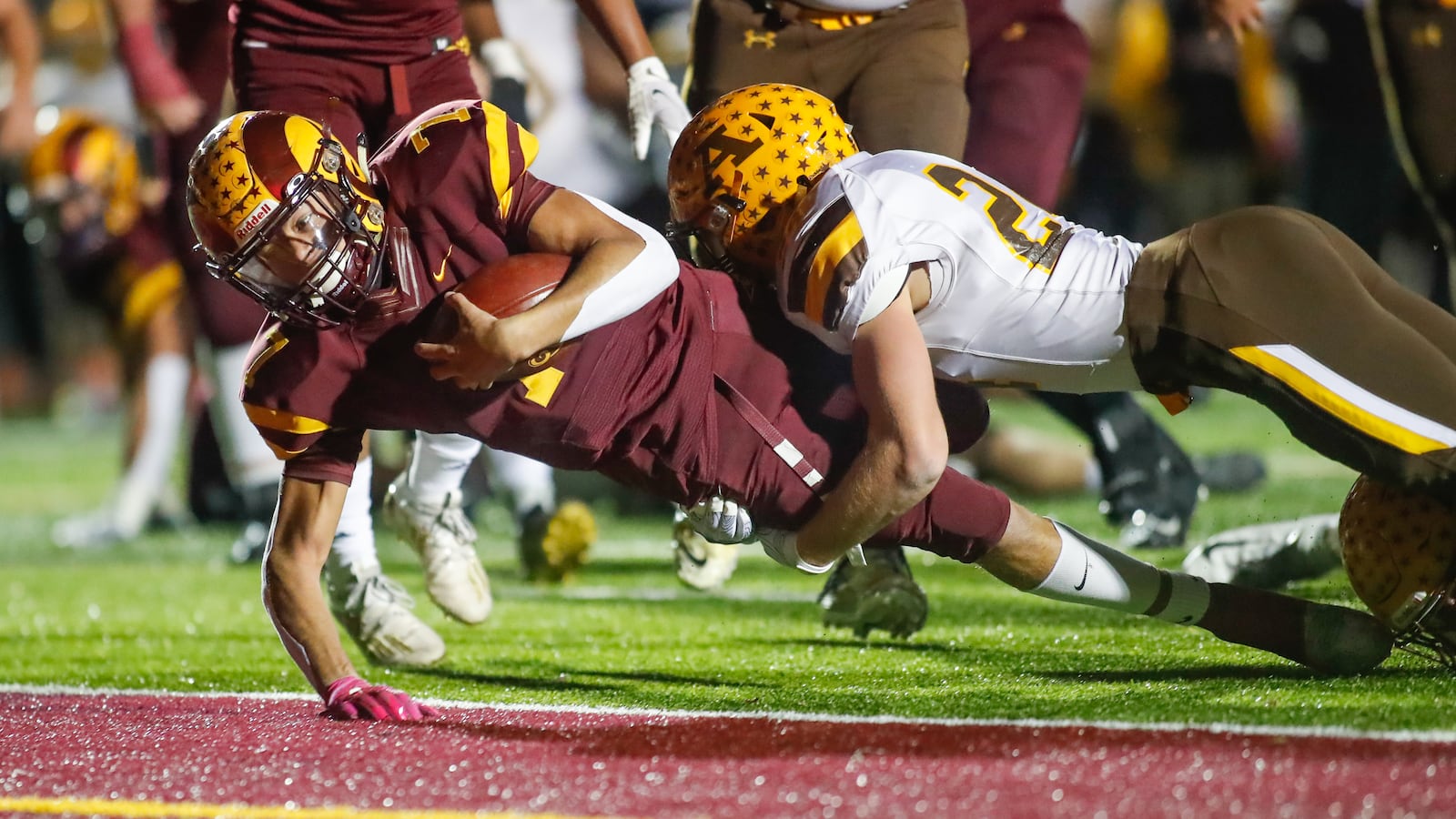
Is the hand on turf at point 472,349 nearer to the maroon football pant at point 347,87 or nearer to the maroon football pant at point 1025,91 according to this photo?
the maroon football pant at point 347,87

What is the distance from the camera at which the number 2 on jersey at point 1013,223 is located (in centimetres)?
286

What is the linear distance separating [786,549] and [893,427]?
392mm

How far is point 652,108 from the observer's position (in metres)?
3.64

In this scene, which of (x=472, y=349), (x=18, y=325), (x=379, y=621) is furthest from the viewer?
(x=18, y=325)

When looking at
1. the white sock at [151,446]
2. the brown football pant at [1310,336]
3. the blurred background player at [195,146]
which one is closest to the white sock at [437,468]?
the blurred background player at [195,146]

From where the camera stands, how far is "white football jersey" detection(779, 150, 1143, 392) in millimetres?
2703

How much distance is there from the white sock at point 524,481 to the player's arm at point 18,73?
3.91 m

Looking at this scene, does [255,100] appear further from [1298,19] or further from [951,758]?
[1298,19]

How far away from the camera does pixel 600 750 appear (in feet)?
8.10

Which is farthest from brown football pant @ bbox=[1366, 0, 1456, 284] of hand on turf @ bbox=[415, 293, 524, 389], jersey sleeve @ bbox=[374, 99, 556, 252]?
hand on turf @ bbox=[415, 293, 524, 389]

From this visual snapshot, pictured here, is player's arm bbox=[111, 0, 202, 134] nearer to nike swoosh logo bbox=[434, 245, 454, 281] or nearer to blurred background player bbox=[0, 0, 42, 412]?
nike swoosh logo bbox=[434, 245, 454, 281]

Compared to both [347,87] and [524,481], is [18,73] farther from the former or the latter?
[347,87]

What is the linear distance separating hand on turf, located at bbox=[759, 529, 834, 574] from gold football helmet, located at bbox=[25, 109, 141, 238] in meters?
4.92

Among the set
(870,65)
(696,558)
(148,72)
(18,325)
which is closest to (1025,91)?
(870,65)
